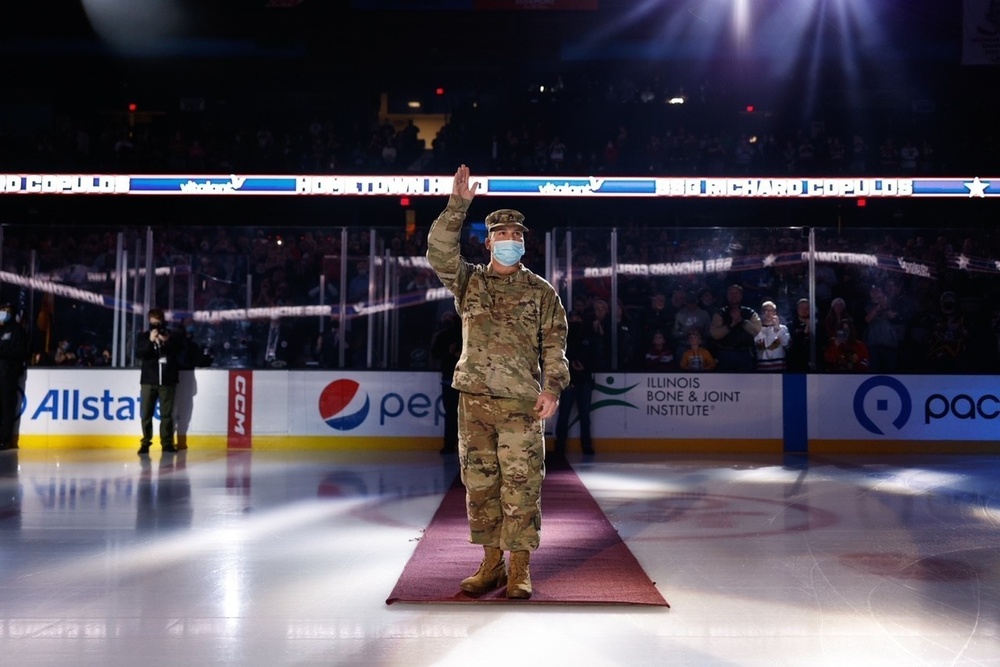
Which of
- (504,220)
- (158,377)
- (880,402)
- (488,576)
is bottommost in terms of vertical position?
(488,576)

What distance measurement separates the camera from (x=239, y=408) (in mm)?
13898

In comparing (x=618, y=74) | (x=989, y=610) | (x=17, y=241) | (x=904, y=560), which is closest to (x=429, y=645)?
(x=989, y=610)

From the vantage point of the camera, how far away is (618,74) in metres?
23.3

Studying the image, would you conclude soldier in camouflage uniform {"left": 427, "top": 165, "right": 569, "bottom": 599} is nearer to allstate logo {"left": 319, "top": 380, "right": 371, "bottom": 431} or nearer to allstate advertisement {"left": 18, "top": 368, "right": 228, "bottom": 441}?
allstate logo {"left": 319, "top": 380, "right": 371, "bottom": 431}

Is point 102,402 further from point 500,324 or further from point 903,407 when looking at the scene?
point 903,407

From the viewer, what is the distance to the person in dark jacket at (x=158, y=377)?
1311 cm

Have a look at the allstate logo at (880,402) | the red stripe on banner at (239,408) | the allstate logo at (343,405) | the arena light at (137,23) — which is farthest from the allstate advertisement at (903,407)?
the arena light at (137,23)

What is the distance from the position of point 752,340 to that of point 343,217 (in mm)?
9602

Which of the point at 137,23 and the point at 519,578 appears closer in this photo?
the point at 519,578

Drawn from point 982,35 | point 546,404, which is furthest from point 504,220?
point 982,35

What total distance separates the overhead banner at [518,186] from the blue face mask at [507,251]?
9.14 m

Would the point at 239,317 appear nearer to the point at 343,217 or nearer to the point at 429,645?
the point at 343,217

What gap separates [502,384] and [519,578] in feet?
3.39

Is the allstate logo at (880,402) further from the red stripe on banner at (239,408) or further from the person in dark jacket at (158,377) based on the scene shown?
the person in dark jacket at (158,377)
